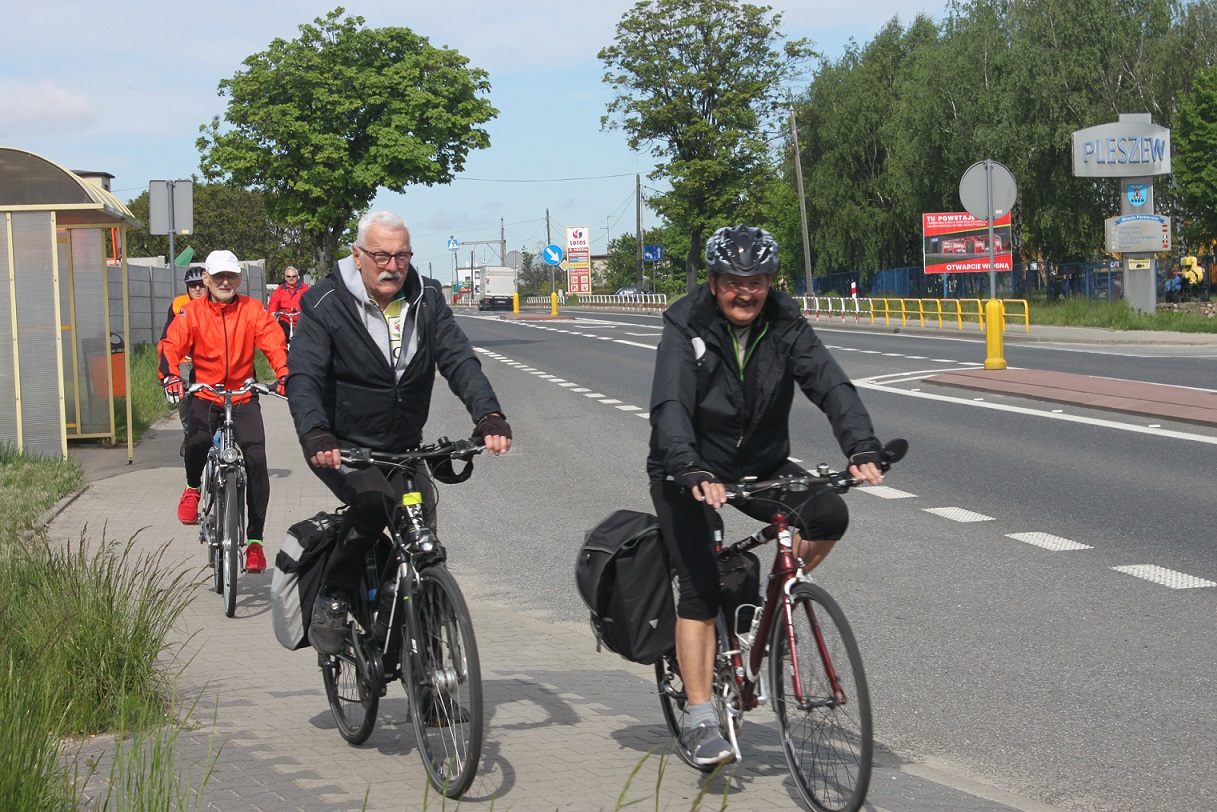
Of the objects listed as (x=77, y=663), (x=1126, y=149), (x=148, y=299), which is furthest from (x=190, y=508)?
(x=1126, y=149)

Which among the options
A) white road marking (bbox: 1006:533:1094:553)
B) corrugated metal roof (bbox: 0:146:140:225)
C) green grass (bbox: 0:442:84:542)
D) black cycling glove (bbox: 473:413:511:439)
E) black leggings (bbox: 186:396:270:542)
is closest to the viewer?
black cycling glove (bbox: 473:413:511:439)

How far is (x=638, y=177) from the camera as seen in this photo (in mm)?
117688

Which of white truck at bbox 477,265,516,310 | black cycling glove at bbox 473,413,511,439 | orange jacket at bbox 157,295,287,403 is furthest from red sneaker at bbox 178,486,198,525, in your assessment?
white truck at bbox 477,265,516,310

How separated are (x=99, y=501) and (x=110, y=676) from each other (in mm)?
6895

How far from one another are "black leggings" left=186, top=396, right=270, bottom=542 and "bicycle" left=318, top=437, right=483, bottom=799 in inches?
124

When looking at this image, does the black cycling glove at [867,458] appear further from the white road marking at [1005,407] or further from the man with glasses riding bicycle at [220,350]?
the white road marking at [1005,407]

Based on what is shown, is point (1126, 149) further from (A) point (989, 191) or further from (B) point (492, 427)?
(B) point (492, 427)

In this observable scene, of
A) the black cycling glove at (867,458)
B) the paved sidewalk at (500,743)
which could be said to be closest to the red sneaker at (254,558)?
the paved sidewalk at (500,743)

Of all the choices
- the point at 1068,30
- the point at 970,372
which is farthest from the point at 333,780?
the point at 1068,30

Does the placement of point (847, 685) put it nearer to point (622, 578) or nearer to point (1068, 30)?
point (622, 578)

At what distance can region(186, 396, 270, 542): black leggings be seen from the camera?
27.6 ft

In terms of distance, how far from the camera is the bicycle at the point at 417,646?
4.42 meters

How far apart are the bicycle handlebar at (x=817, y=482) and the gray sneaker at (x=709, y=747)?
728 millimetres

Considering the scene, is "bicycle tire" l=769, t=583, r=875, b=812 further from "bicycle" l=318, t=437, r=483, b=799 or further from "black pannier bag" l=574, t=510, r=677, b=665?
"bicycle" l=318, t=437, r=483, b=799
